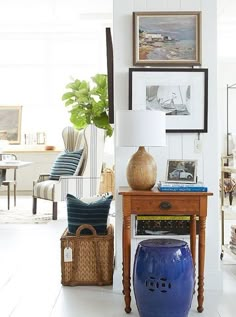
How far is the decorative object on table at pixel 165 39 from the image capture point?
3.27 meters

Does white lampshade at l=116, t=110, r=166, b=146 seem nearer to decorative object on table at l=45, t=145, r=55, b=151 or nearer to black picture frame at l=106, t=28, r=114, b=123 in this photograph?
black picture frame at l=106, t=28, r=114, b=123

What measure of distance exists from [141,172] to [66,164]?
11.3ft

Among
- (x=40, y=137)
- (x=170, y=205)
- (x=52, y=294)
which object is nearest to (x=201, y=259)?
(x=170, y=205)

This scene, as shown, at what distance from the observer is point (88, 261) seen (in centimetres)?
334

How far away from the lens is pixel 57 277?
352 centimetres

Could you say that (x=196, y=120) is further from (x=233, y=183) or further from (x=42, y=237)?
(x=233, y=183)

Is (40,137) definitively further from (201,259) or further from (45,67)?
(201,259)

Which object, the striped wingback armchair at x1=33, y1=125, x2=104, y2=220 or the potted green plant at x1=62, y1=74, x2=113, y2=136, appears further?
the potted green plant at x1=62, y1=74, x2=113, y2=136

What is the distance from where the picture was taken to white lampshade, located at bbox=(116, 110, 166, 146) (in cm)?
284

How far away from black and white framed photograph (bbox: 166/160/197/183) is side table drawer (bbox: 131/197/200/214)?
31cm

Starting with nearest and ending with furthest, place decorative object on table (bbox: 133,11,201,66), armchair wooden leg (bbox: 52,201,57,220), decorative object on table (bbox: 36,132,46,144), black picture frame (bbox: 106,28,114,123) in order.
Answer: decorative object on table (bbox: 133,11,201,66), black picture frame (bbox: 106,28,114,123), armchair wooden leg (bbox: 52,201,57,220), decorative object on table (bbox: 36,132,46,144)

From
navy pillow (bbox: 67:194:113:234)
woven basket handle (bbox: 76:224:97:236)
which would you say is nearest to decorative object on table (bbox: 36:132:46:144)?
navy pillow (bbox: 67:194:113:234)

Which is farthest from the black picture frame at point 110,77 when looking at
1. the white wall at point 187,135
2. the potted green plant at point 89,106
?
the potted green plant at point 89,106

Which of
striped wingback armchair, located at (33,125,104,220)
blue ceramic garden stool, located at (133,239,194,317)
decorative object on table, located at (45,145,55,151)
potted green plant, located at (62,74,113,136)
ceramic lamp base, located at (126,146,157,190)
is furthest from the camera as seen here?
decorative object on table, located at (45,145,55,151)
